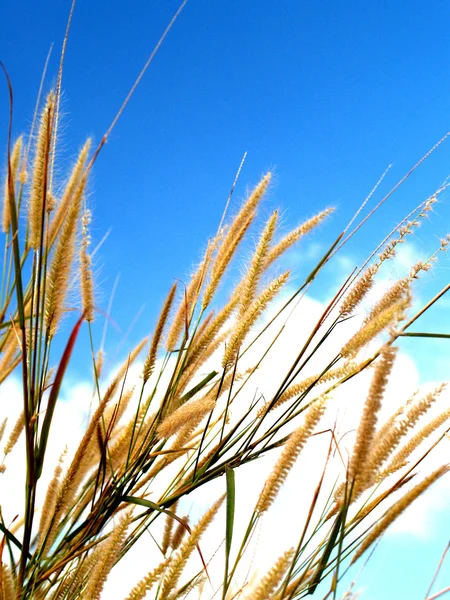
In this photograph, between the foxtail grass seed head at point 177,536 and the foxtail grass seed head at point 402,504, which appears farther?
the foxtail grass seed head at point 177,536

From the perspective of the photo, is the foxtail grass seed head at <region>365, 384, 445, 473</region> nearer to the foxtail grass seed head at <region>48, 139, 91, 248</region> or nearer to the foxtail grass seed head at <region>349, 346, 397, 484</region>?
the foxtail grass seed head at <region>349, 346, 397, 484</region>

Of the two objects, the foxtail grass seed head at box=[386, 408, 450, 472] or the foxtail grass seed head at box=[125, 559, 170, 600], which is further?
the foxtail grass seed head at box=[386, 408, 450, 472]

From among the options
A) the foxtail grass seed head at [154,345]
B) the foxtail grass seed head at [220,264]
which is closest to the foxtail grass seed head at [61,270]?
the foxtail grass seed head at [154,345]

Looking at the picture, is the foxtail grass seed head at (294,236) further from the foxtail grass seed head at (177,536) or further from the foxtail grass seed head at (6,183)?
the foxtail grass seed head at (6,183)

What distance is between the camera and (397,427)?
851mm

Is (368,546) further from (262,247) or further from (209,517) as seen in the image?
(262,247)

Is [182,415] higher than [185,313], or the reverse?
[185,313]

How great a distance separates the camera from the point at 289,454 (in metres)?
0.94

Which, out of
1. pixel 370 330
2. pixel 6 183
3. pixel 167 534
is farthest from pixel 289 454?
pixel 6 183

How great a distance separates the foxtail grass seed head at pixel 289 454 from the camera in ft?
2.94

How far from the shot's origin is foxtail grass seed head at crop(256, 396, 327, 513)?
896 mm

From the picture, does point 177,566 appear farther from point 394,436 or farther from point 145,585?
point 394,436

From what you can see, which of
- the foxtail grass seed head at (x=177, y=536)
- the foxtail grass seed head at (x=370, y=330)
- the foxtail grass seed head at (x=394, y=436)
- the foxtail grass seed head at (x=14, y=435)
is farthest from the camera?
the foxtail grass seed head at (x=14, y=435)

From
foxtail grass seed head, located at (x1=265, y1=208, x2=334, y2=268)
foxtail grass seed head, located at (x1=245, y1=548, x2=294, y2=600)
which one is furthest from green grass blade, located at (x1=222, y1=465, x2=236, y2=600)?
foxtail grass seed head, located at (x1=265, y1=208, x2=334, y2=268)
